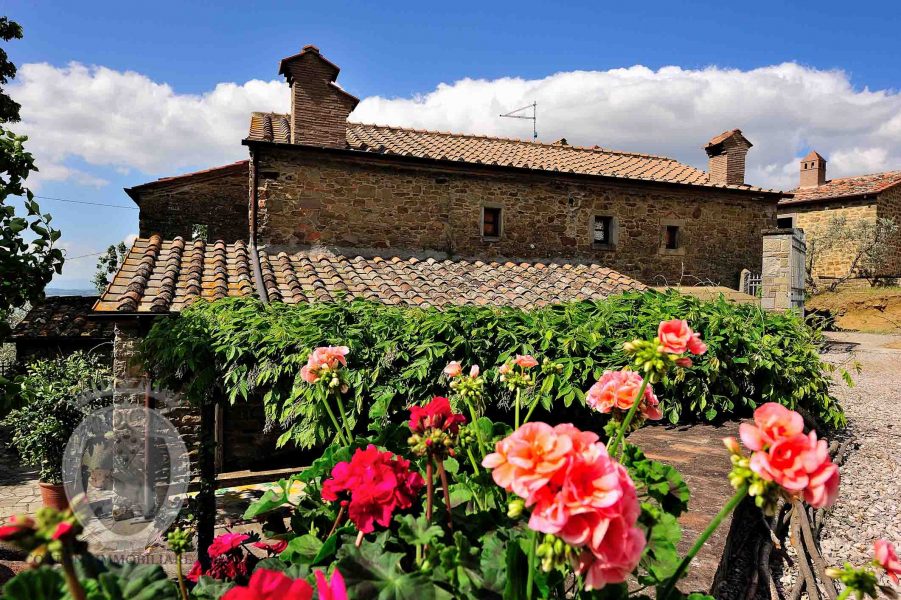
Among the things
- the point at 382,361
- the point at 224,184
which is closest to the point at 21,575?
the point at 382,361

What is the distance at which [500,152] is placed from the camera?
13.9 metres

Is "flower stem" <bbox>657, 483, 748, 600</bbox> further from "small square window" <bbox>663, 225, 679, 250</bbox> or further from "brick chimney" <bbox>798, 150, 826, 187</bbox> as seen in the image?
"brick chimney" <bbox>798, 150, 826, 187</bbox>

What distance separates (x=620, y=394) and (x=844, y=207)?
2960 centimetres

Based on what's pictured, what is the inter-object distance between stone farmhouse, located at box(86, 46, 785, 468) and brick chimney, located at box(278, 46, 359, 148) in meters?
0.03

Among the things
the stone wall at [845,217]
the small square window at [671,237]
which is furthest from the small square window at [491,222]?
the stone wall at [845,217]

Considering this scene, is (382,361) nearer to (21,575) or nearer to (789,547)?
(789,547)

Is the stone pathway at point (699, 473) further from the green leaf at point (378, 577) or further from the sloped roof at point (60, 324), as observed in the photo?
the sloped roof at point (60, 324)

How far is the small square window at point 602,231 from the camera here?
1309 cm

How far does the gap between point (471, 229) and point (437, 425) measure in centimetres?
1063

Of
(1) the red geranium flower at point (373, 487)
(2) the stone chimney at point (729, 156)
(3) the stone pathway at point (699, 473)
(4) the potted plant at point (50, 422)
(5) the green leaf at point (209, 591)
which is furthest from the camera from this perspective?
(2) the stone chimney at point (729, 156)

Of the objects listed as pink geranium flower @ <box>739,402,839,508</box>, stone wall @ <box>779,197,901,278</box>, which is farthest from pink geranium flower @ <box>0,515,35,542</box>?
stone wall @ <box>779,197,901,278</box>

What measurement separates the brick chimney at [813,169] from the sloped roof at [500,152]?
16.4 meters

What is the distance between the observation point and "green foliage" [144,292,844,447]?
427cm

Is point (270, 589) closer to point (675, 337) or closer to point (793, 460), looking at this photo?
point (793, 460)
